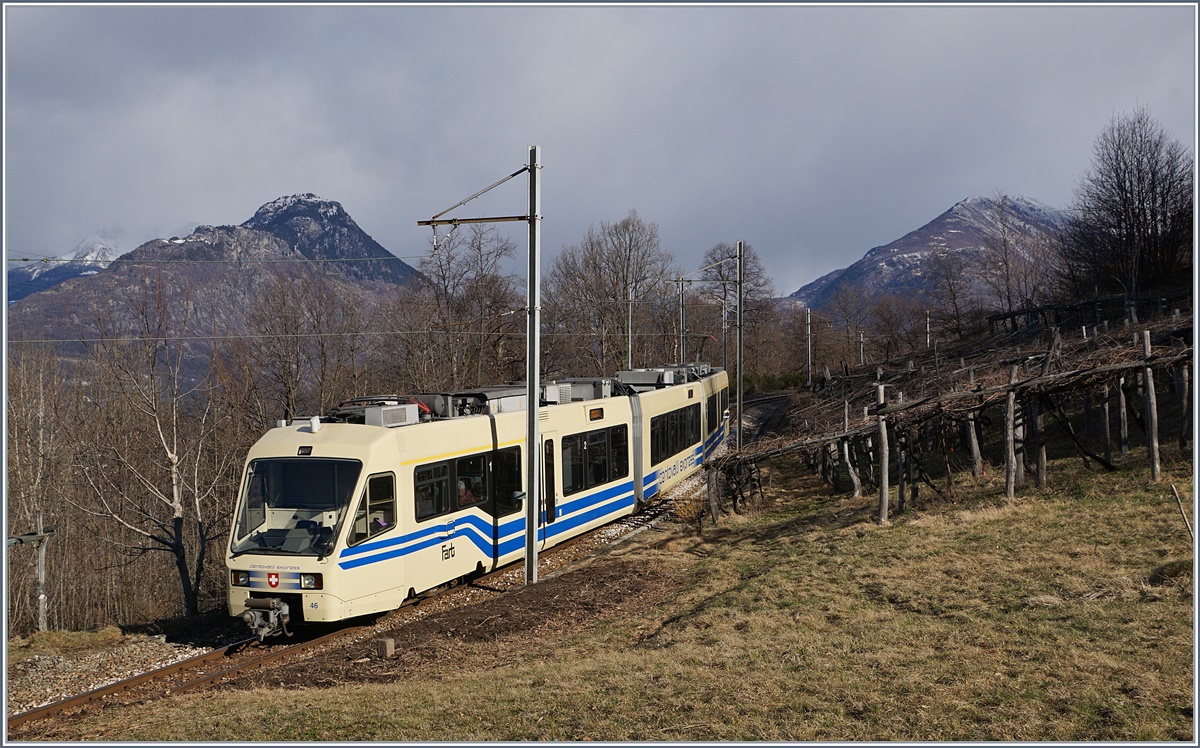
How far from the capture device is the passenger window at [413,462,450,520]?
464 inches

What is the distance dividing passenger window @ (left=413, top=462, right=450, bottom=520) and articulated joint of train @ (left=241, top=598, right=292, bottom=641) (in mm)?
2206

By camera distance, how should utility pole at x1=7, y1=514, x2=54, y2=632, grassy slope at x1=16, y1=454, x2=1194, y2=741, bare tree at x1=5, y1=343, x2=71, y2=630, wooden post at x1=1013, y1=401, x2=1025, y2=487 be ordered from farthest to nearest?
1. bare tree at x1=5, y1=343, x2=71, y2=630
2. wooden post at x1=1013, y1=401, x2=1025, y2=487
3. utility pole at x1=7, y1=514, x2=54, y2=632
4. grassy slope at x1=16, y1=454, x2=1194, y2=741

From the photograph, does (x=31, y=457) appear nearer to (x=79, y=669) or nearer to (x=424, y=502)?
(x=79, y=669)

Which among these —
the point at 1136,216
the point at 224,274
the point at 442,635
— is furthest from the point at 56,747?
the point at 224,274

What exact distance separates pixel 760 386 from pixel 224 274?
1735 inches

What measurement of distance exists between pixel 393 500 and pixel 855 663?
21.3 feet

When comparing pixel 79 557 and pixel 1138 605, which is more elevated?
pixel 1138 605

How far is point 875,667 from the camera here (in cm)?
785

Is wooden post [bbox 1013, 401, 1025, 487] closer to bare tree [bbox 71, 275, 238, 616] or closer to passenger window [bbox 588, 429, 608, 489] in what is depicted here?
passenger window [bbox 588, 429, 608, 489]

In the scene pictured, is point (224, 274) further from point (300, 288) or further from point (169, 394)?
point (169, 394)

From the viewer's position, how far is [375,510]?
1107 centimetres

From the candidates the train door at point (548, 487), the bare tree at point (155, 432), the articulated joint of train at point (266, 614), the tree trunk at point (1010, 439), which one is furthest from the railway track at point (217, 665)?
the bare tree at point (155, 432)

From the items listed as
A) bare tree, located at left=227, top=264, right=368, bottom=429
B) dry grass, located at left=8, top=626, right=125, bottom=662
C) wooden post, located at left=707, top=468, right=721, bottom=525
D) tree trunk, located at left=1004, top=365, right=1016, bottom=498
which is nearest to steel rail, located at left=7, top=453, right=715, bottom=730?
dry grass, located at left=8, top=626, right=125, bottom=662

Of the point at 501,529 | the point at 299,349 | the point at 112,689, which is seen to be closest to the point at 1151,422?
the point at 501,529
